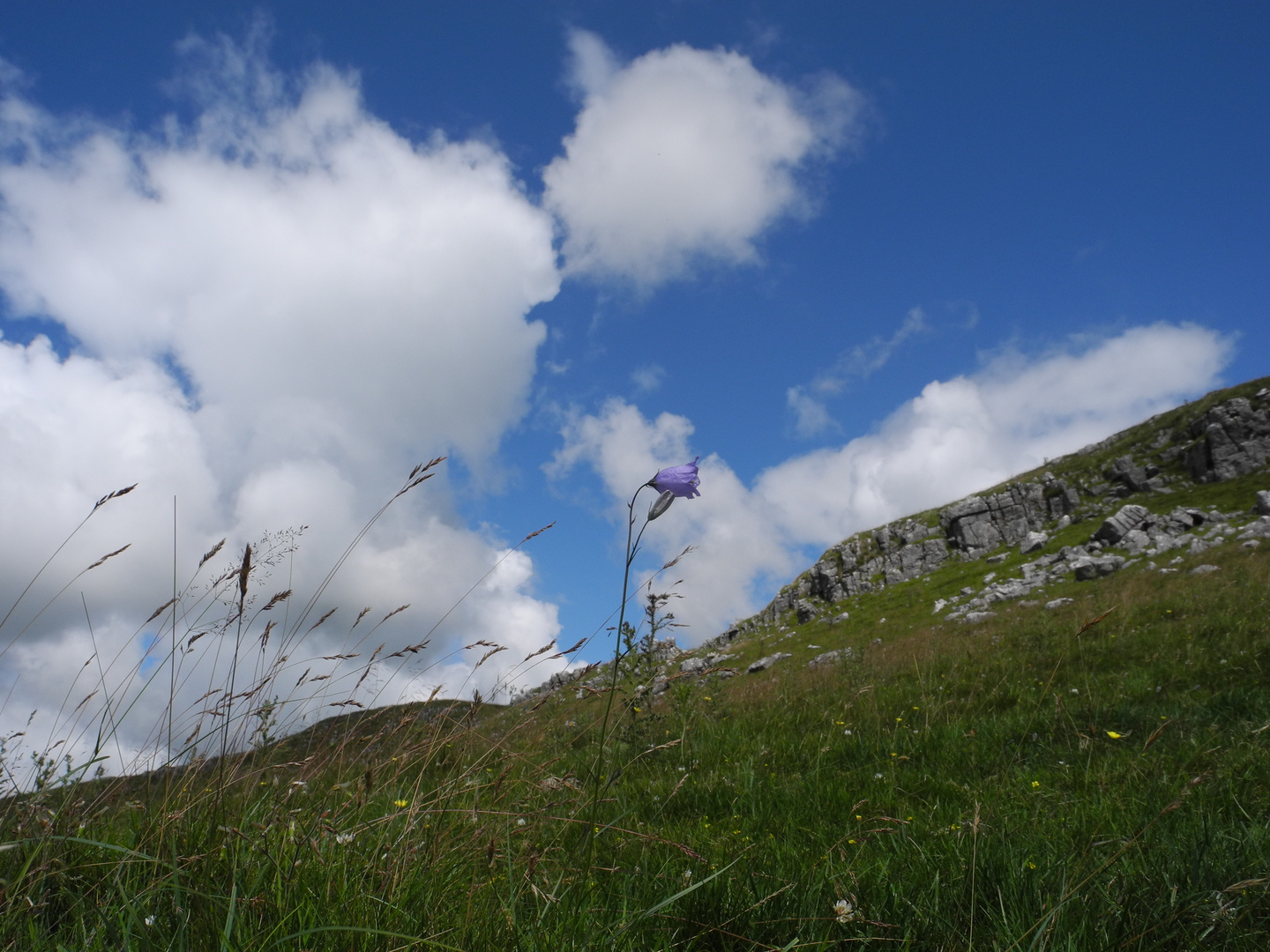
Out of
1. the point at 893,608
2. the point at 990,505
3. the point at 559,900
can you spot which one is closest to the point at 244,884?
the point at 559,900

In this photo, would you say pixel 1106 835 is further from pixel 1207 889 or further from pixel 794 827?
pixel 794 827

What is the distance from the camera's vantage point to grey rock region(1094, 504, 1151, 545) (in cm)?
4600

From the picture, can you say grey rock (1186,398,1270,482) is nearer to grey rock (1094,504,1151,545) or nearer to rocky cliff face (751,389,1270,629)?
rocky cliff face (751,389,1270,629)

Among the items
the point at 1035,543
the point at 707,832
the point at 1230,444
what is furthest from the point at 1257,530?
the point at 707,832

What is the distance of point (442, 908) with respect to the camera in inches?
81.1

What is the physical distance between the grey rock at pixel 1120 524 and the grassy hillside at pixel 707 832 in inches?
1843

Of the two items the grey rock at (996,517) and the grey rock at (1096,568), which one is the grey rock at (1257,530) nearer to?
the grey rock at (1096,568)

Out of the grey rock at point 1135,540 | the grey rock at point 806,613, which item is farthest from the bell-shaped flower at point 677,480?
the grey rock at point 806,613

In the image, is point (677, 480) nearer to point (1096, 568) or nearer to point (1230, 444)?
point (1096, 568)

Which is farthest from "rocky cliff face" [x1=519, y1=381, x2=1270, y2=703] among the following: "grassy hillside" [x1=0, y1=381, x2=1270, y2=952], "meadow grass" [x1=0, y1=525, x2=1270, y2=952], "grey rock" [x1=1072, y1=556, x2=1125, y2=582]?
"meadow grass" [x1=0, y1=525, x2=1270, y2=952]

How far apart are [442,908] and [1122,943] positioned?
6.86 feet

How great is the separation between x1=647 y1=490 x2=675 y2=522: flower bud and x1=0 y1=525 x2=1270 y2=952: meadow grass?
81cm

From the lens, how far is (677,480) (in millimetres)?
2748

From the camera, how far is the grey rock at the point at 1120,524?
46000 millimetres
